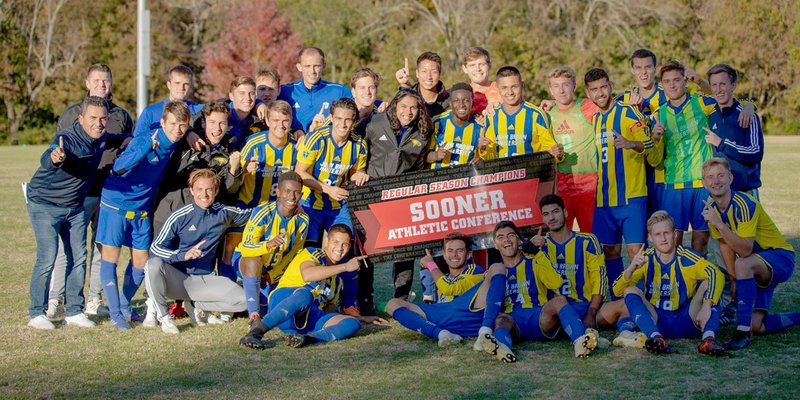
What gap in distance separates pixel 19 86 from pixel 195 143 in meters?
44.9

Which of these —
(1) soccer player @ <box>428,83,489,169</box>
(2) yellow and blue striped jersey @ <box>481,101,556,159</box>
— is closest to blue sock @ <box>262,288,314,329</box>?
(1) soccer player @ <box>428,83,489,169</box>

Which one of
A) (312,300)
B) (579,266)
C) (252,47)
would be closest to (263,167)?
(312,300)

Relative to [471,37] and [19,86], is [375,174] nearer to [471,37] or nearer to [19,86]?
[471,37]

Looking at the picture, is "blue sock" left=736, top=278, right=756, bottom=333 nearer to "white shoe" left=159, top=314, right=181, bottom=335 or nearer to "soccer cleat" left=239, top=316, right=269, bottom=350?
"soccer cleat" left=239, top=316, right=269, bottom=350

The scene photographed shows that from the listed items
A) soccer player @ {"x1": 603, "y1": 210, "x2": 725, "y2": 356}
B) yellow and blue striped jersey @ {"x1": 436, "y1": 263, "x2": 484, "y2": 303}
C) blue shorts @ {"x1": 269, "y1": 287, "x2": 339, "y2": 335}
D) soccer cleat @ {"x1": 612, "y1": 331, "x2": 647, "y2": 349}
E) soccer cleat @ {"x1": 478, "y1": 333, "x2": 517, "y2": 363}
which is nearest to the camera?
soccer cleat @ {"x1": 478, "y1": 333, "x2": 517, "y2": 363}

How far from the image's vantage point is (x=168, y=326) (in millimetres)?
7023

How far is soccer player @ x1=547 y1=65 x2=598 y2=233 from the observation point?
7781mm

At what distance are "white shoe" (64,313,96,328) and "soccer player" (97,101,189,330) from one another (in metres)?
0.18

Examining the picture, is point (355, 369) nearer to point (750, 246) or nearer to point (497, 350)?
point (497, 350)

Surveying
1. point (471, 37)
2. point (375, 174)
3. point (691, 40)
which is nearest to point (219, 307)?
point (375, 174)

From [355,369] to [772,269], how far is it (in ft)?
10.5

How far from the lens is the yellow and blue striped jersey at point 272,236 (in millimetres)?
7129

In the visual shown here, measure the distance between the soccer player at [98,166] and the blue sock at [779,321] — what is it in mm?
5363

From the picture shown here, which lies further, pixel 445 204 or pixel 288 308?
pixel 445 204
